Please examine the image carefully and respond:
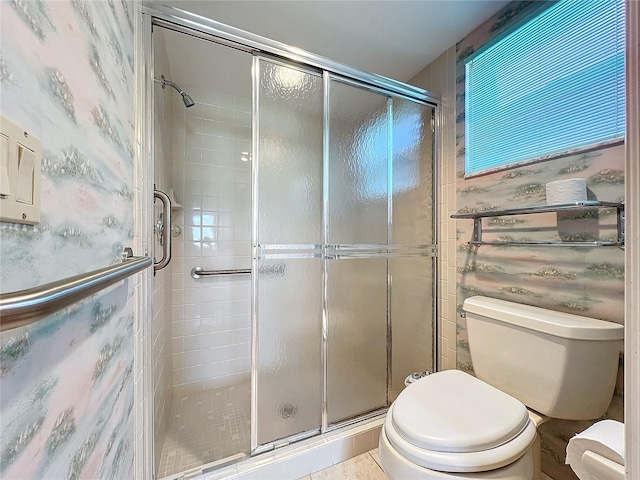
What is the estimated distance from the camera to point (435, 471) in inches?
31.6

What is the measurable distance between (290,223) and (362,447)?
3.91ft

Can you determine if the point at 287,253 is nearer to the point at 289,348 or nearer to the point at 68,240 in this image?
the point at 289,348

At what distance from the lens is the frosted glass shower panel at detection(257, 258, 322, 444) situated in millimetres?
1270

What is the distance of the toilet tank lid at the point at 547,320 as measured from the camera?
918 mm

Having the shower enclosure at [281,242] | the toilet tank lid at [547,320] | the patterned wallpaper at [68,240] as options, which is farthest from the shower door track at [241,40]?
the toilet tank lid at [547,320]

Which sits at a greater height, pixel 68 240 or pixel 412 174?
pixel 412 174

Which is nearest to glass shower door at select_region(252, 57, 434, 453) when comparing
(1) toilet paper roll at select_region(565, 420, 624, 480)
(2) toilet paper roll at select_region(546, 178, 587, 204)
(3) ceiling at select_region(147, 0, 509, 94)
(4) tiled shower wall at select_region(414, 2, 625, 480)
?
(4) tiled shower wall at select_region(414, 2, 625, 480)

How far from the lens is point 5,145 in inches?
12.2

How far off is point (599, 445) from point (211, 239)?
6.61 ft

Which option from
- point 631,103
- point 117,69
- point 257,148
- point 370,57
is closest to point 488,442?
point 631,103

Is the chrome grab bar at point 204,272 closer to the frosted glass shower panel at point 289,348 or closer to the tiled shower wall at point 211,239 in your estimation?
the tiled shower wall at point 211,239

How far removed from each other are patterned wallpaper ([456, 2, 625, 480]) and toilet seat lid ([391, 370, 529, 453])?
42cm

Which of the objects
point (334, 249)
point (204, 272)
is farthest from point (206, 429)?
point (334, 249)

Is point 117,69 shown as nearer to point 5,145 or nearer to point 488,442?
point 5,145
